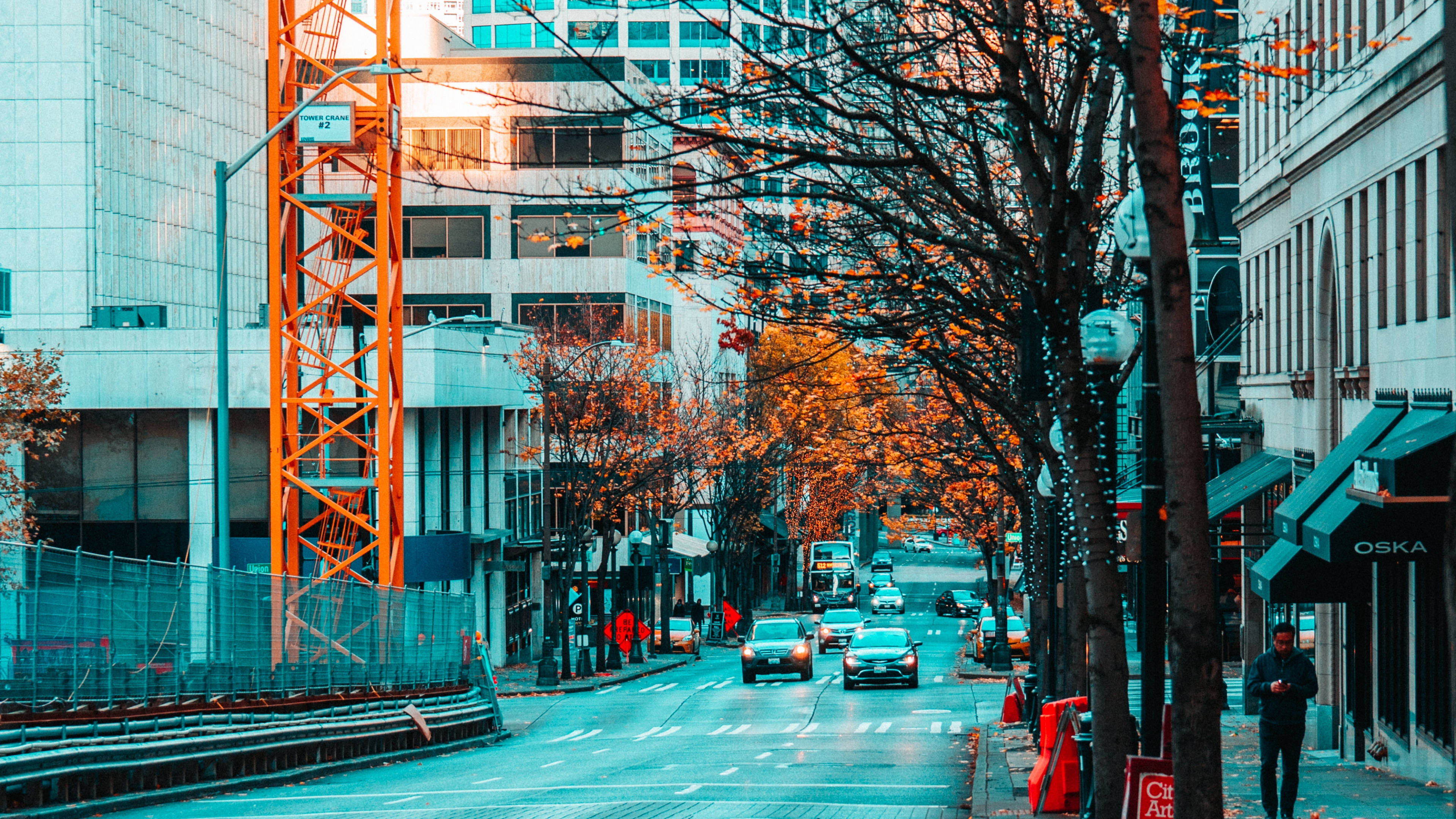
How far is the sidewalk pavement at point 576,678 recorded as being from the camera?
1769 inches

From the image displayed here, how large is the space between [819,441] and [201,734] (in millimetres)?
18724

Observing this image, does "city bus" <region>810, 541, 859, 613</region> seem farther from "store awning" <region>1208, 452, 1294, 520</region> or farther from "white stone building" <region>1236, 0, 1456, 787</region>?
"white stone building" <region>1236, 0, 1456, 787</region>

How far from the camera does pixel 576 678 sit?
47.9 m

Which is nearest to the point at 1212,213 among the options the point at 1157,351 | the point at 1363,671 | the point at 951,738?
the point at 951,738

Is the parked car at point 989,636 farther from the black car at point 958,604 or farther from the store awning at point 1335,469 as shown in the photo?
the store awning at point 1335,469

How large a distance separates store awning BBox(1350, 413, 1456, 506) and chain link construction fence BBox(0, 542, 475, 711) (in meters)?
12.8

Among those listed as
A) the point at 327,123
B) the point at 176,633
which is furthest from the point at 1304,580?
the point at 327,123

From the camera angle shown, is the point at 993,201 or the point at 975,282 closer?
the point at 993,201

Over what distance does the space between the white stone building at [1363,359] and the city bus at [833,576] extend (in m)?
59.5

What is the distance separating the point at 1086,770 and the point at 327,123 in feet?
87.0

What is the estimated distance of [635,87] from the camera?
62250mm

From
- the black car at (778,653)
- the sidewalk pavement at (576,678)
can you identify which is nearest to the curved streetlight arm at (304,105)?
the sidewalk pavement at (576,678)

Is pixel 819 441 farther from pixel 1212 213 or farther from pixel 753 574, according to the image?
pixel 753 574

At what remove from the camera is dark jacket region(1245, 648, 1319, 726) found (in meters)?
13.4
